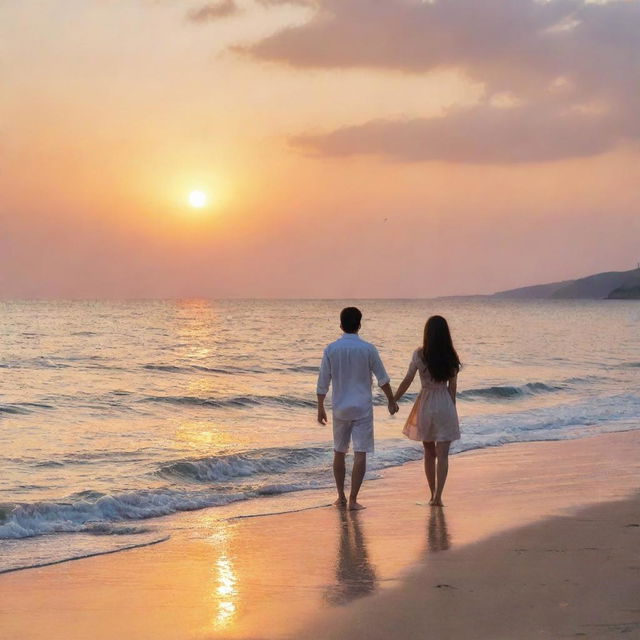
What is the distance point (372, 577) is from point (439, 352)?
312cm

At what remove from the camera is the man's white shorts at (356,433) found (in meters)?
9.27

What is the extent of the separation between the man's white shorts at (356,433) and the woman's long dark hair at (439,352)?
0.81 meters

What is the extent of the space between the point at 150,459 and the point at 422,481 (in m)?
4.37

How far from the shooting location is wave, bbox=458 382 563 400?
84.5 feet

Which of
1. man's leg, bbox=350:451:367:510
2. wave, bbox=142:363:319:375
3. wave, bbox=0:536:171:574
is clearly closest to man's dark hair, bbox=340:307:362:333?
man's leg, bbox=350:451:367:510

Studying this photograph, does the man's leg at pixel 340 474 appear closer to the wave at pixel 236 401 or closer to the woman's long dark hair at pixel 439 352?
the woman's long dark hair at pixel 439 352

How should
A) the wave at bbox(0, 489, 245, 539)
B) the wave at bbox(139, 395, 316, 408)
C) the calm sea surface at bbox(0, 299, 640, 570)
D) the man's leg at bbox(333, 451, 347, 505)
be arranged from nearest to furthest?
the wave at bbox(0, 489, 245, 539), the man's leg at bbox(333, 451, 347, 505), the calm sea surface at bbox(0, 299, 640, 570), the wave at bbox(139, 395, 316, 408)

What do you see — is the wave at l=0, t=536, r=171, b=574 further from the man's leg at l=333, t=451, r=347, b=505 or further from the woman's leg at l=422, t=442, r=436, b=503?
the woman's leg at l=422, t=442, r=436, b=503

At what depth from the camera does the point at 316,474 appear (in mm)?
12523

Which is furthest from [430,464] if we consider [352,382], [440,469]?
→ [352,382]

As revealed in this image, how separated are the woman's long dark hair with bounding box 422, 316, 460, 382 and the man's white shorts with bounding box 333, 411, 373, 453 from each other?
812mm

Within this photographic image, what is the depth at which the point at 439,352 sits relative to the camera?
9102 mm

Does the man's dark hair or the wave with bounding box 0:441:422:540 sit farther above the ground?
the man's dark hair

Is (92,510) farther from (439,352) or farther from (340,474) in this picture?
(439,352)
